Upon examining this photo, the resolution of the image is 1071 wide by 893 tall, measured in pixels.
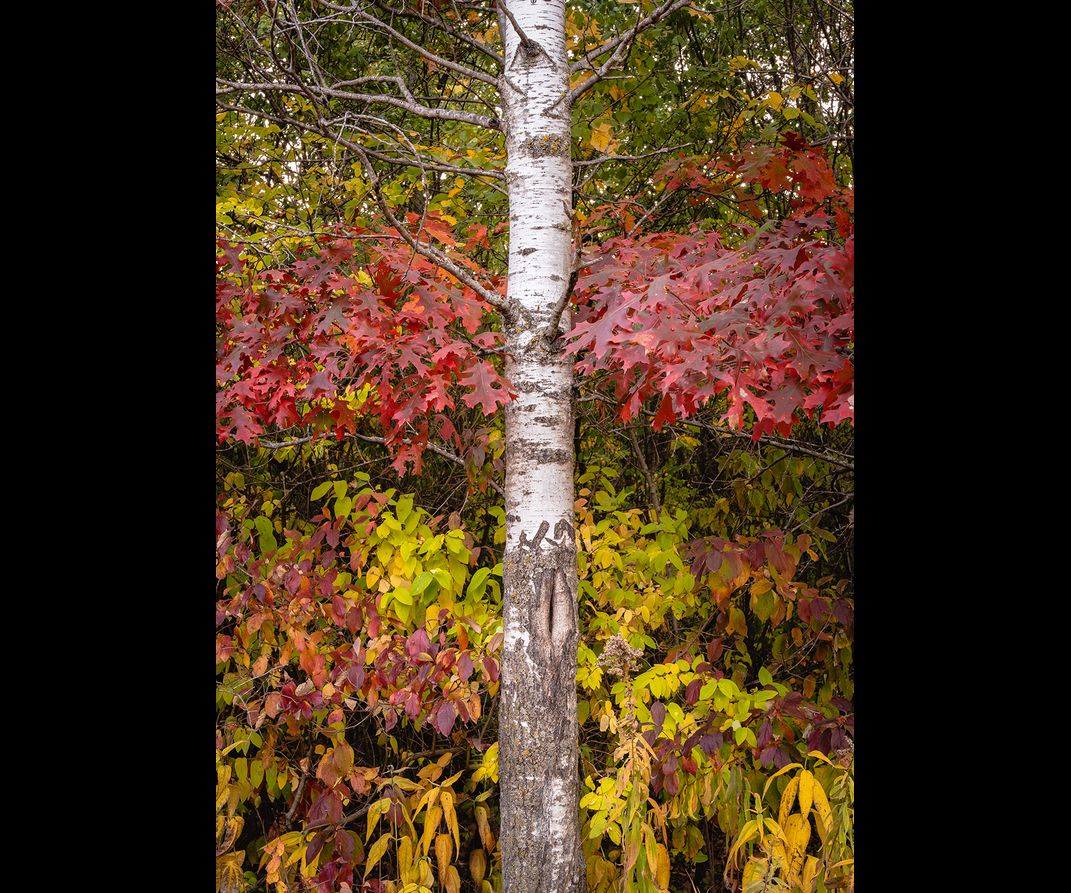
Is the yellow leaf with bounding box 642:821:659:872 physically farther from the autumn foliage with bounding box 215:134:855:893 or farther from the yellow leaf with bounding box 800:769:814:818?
the yellow leaf with bounding box 800:769:814:818

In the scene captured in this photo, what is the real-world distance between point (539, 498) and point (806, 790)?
3.53 ft

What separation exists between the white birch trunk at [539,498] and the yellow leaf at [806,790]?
62 cm

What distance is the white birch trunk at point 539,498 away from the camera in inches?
90.0

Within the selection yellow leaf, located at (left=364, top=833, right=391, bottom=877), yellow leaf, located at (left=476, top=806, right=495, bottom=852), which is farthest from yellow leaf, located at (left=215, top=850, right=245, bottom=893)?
yellow leaf, located at (left=476, top=806, right=495, bottom=852)

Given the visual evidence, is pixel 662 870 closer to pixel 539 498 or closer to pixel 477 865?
pixel 477 865

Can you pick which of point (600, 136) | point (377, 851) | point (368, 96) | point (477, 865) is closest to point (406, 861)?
point (377, 851)

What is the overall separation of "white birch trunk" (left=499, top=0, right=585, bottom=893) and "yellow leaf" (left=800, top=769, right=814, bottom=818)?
2.04 ft

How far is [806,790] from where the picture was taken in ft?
7.21

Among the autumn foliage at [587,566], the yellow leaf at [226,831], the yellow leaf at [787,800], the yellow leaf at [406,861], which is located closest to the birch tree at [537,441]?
the autumn foliage at [587,566]

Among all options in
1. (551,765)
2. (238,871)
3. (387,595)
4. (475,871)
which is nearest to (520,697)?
(551,765)

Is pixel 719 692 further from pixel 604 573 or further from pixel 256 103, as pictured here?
pixel 256 103
